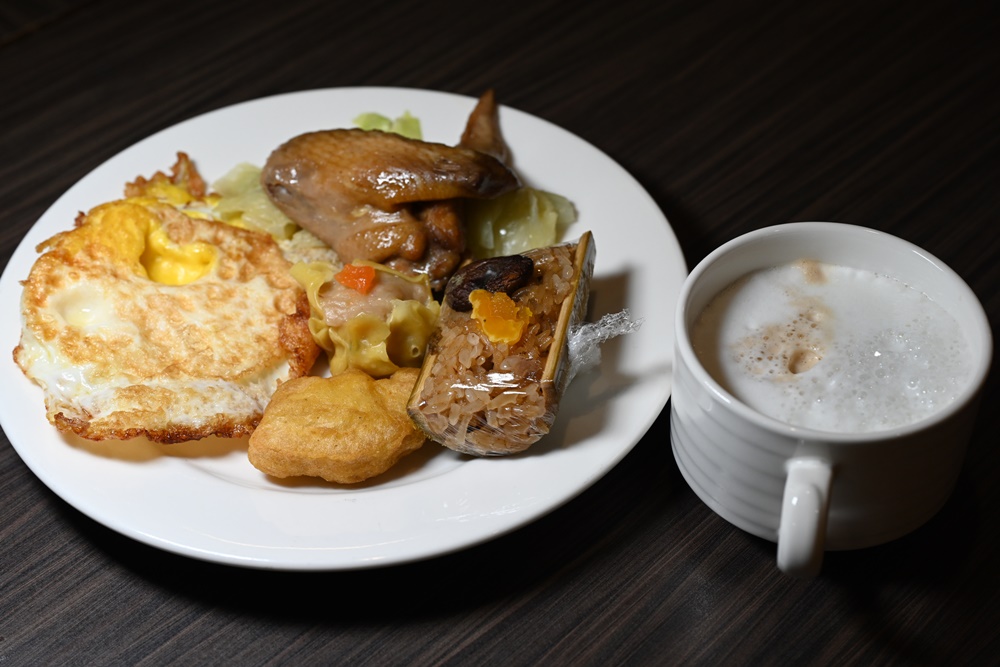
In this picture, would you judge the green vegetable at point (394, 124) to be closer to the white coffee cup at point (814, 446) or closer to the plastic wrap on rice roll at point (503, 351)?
the plastic wrap on rice roll at point (503, 351)

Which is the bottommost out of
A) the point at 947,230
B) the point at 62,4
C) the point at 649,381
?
the point at 947,230

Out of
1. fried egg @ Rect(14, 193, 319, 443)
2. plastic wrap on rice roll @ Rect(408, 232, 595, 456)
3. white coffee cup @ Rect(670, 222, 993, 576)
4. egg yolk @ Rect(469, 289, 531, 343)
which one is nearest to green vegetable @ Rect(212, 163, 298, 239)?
fried egg @ Rect(14, 193, 319, 443)

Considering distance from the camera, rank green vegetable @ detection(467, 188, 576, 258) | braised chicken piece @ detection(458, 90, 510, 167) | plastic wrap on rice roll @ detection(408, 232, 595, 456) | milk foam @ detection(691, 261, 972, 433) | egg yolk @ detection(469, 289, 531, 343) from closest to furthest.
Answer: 1. milk foam @ detection(691, 261, 972, 433)
2. plastic wrap on rice roll @ detection(408, 232, 595, 456)
3. egg yolk @ detection(469, 289, 531, 343)
4. green vegetable @ detection(467, 188, 576, 258)
5. braised chicken piece @ detection(458, 90, 510, 167)

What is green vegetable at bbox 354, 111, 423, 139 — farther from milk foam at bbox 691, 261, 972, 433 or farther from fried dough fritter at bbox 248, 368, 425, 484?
milk foam at bbox 691, 261, 972, 433

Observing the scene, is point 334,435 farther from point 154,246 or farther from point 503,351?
point 154,246

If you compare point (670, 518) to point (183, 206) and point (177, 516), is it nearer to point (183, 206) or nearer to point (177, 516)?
point (177, 516)

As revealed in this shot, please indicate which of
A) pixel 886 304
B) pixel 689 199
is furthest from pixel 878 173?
pixel 886 304
